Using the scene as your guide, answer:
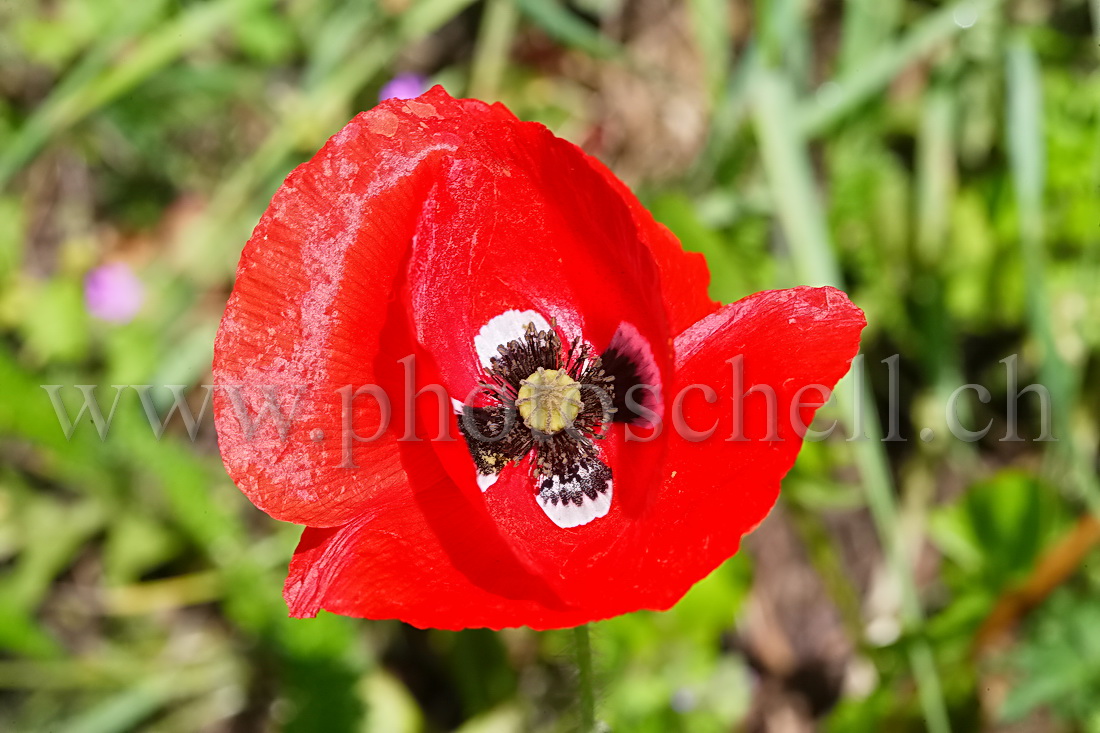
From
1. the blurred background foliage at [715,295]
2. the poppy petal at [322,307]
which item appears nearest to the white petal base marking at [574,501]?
the poppy petal at [322,307]

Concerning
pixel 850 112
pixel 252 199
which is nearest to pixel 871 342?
pixel 850 112

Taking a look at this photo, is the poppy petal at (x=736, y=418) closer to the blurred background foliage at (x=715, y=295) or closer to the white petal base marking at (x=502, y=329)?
the white petal base marking at (x=502, y=329)

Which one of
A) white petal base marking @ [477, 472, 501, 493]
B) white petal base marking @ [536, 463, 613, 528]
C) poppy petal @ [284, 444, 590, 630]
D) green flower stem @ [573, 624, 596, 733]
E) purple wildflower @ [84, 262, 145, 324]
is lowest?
green flower stem @ [573, 624, 596, 733]

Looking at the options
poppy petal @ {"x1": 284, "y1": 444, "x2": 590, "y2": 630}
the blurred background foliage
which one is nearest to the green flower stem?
poppy petal @ {"x1": 284, "y1": 444, "x2": 590, "y2": 630}

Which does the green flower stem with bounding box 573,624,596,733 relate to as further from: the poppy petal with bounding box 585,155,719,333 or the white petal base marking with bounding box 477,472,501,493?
the poppy petal with bounding box 585,155,719,333

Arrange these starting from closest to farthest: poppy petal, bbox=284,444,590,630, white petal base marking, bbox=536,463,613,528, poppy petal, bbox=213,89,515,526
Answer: poppy petal, bbox=284,444,590,630 < poppy petal, bbox=213,89,515,526 < white petal base marking, bbox=536,463,613,528

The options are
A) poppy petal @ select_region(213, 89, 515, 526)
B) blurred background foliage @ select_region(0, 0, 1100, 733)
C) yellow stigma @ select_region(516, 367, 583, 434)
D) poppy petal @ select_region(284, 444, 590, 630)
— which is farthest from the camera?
blurred background foliage @ select_region(0, 0, 1100, 733)

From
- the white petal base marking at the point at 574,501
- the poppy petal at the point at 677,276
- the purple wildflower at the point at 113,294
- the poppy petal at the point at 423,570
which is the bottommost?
the poppy petal at the point at 423,570
